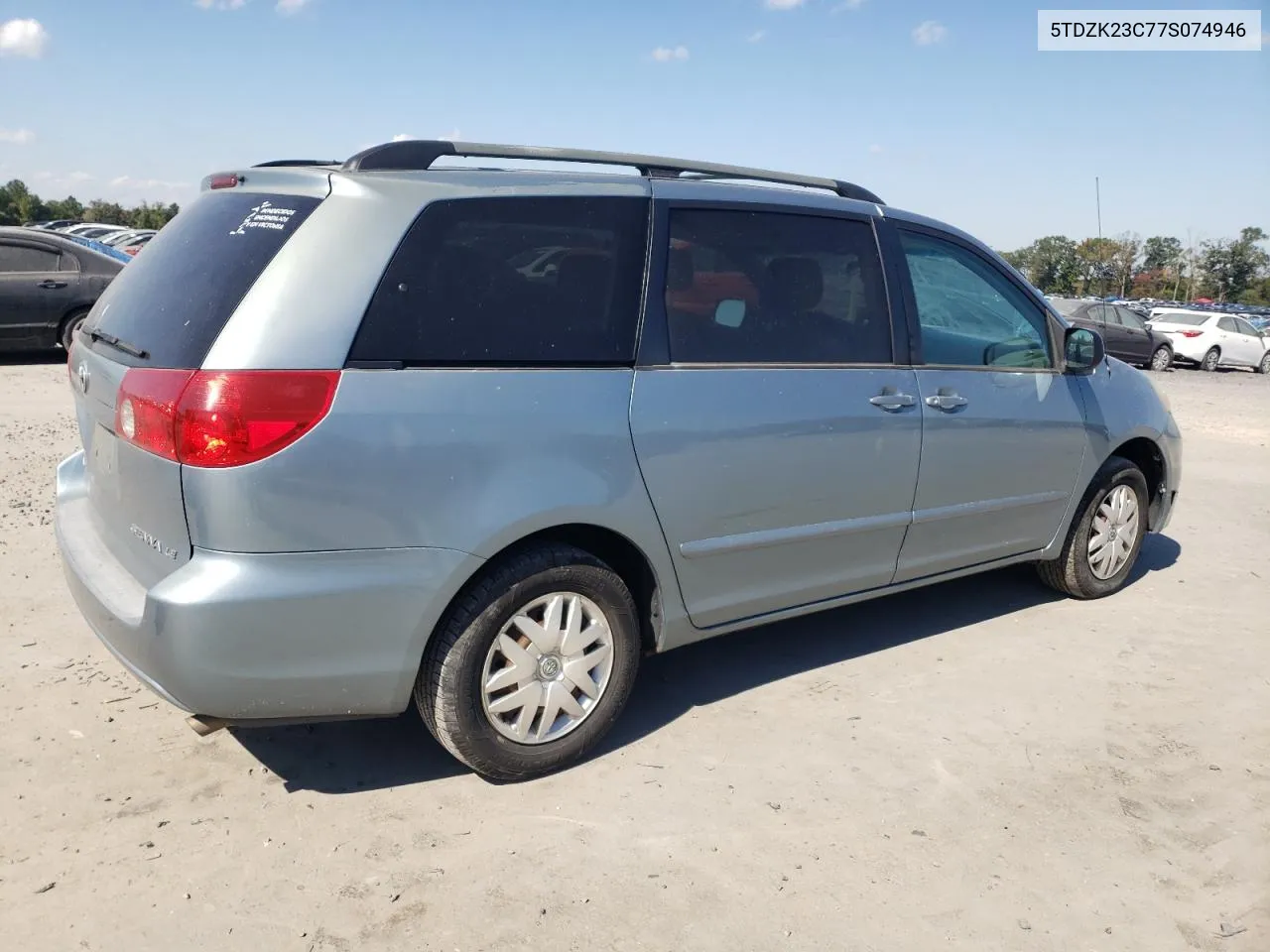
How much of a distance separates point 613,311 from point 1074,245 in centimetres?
7813

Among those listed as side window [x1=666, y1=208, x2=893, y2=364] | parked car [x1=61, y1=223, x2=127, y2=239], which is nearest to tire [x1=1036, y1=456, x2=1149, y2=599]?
side window [x1=666, y1=208, x2=893, y2=364]

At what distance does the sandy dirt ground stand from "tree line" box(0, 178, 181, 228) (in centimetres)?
5832

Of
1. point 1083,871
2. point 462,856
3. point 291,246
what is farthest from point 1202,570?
point 291,246

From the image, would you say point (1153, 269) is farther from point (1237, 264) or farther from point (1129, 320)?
point (1129, 320)

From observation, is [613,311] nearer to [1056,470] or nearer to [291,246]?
[291,246]

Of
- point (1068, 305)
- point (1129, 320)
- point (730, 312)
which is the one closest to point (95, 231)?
point (1068, 305)

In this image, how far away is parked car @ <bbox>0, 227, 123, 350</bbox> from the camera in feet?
38.7

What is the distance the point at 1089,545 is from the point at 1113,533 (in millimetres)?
190

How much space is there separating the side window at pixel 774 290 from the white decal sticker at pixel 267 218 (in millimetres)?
1224

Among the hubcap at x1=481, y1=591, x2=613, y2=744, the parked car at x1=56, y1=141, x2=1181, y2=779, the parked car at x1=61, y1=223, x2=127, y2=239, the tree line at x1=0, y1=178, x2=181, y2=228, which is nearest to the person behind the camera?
the parked car at x1=56, y1=141, x2=1181, y2=779

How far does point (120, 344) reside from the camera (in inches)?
125

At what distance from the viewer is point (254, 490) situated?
276cm

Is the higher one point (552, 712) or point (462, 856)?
point (552, 712)

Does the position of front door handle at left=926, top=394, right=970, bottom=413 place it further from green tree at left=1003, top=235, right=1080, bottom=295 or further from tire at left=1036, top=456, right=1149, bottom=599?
green tree at left=1003, top=235, right=1080, bottom=295
